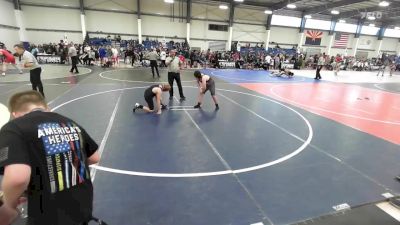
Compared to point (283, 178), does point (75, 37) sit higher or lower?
higher

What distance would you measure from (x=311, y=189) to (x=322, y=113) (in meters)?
5.24

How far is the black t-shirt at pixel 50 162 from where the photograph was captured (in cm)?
150

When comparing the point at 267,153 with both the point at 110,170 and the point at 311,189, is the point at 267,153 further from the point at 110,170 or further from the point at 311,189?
the point at 110,170

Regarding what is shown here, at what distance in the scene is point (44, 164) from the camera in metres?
1.59

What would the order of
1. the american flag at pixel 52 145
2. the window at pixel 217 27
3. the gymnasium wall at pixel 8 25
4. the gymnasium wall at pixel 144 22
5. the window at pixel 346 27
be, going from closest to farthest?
the american flag at pixel 52 145
the gymnasium wall at pixel 8 25
the gymnasium wall at pixel 144 22
the window at pixel 217 27
the window at pixel 346 27

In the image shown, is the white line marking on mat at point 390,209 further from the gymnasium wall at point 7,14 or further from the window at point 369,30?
the window at point 369,30

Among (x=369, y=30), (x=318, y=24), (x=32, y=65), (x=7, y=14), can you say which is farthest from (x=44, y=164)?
(x=369, y=30)

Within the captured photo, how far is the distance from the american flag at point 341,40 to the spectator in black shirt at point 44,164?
4164cm

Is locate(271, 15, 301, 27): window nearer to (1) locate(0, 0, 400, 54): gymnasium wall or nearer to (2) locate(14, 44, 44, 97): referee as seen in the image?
(1) locate(0, 0, 400, 54): gymnasium wall

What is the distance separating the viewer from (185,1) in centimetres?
2767

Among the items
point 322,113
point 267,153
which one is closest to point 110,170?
point 267,153

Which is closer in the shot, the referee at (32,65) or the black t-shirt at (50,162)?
the black t-shirt at (50,162)

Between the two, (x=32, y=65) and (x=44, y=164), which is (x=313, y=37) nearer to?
(x=32, y=65)

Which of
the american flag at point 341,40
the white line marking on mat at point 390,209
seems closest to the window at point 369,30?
the american flag at point 341,40
